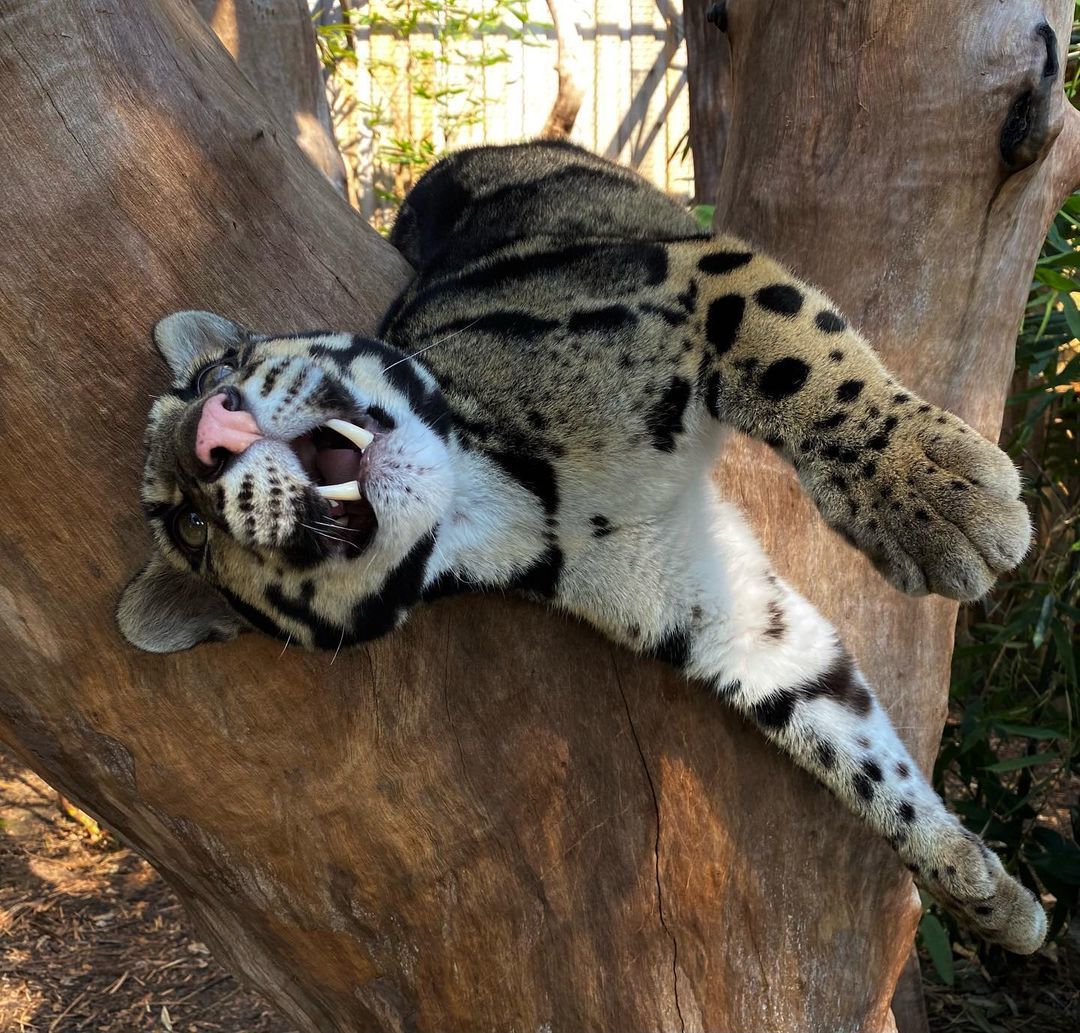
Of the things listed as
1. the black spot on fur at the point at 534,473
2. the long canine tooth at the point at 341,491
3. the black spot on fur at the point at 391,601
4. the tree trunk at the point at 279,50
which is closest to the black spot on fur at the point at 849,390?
the black spot on fur at the point at 534,473

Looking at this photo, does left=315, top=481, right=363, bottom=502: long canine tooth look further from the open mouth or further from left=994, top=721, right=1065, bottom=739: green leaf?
left=994, top=721, right=1065, bottom=739: green leaf

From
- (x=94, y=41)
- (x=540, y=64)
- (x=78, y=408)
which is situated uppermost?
(x=94, y=41)

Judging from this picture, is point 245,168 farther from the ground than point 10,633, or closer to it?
farther from the ground

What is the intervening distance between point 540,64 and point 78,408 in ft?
33.1

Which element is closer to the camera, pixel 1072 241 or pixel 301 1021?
pixel 301 1021

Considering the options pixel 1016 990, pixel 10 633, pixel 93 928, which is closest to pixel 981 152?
pixel 10 633

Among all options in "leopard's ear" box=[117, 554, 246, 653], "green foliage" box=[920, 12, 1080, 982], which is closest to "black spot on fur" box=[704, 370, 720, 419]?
"leopard's ear" box=[117, 554, 246, 653]

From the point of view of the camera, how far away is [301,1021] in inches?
133

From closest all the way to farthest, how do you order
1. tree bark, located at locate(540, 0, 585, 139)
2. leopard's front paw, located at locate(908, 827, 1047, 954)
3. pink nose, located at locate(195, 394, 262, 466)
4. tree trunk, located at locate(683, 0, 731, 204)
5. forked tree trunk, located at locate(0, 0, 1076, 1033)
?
pink nose, located at locate(195, 394, 262, 466), forked tree trunk, located at locate(0, 0, 1076, 1033), leopard's front paw, located at locate(908, 827, 1047, 954), tree trunk, located at locate(683, 0, 731, 204), tree bark, located at locate(540, 0, 585, 139)

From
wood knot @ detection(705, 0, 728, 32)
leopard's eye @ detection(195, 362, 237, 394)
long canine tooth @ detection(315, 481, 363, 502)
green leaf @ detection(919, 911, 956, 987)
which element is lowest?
green leaf @ detection(919, 911, 956, 987)

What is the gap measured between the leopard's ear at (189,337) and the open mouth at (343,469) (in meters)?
0.35

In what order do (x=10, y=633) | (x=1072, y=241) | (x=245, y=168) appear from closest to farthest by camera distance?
(x=10, y=633) < (x=245, y=168) < (x=1072, y=241)

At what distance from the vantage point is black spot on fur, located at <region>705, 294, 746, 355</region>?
3.01 metres

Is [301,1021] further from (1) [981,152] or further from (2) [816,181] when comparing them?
(1) [981,152]
